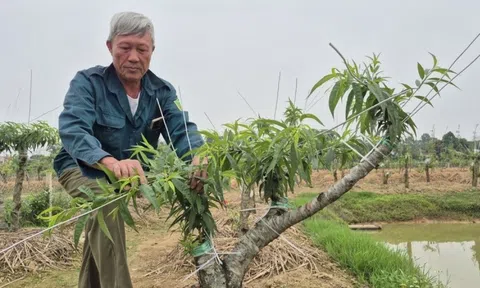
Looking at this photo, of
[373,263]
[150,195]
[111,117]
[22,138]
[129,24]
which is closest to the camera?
[150,195]

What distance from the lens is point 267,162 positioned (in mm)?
2113

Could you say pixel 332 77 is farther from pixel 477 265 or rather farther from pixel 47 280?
pixel 477 265

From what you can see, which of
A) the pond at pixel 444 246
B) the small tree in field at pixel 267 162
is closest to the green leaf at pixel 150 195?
the small tree in field at pixel 267 162

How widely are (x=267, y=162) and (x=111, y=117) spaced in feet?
3.84

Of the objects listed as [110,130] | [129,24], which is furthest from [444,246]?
[129,24]

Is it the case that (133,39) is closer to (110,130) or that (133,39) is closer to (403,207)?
(110,130)

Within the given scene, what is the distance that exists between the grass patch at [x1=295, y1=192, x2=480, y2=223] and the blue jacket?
43.3ft

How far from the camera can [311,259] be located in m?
4.70

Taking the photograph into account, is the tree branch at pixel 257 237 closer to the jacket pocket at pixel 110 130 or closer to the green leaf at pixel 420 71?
the green leaf at pixel 420 71

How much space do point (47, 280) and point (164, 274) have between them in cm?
150

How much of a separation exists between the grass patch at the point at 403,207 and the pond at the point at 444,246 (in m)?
0.63

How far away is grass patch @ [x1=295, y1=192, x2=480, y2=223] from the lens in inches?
619

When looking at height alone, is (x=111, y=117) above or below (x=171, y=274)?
above

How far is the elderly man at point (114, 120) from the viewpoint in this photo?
7.48 ft
